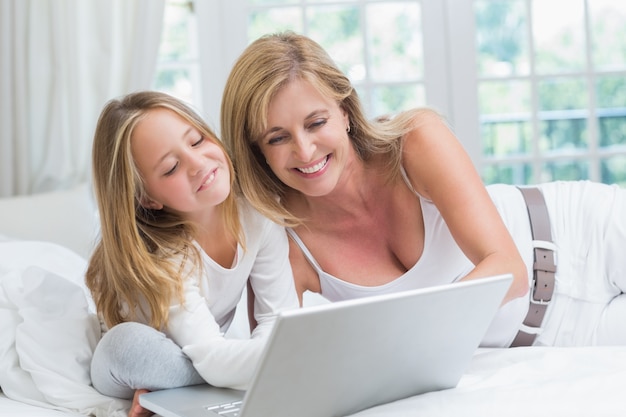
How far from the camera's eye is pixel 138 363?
5.06ft

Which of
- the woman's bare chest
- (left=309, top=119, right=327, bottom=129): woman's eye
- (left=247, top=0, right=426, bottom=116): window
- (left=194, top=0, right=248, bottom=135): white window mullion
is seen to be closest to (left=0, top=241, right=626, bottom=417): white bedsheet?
the woman's bare chest

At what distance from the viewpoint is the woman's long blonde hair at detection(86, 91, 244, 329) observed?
5.56 feet

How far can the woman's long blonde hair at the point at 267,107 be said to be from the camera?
1.78 meters

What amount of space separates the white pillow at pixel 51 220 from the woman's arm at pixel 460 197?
1231mm

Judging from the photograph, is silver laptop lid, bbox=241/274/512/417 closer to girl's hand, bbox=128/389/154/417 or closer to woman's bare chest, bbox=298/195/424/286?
girl's hand, bbox=128/389/154/417

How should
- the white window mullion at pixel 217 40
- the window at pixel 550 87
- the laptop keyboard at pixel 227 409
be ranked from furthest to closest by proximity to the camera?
the window at pixel 550 87 < the white window mullion at pixel 217 40 < the laptop keyboard at pixel 227 409

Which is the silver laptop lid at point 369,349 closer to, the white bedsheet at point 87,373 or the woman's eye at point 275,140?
the white bedsheet at point 87,373

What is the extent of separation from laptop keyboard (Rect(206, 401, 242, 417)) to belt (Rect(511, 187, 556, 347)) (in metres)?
0.80

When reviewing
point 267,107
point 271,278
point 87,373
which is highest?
point 267,107

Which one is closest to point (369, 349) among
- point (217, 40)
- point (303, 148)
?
point (303, 148)

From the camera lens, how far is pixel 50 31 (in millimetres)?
3303

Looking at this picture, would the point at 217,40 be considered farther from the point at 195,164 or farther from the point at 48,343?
the point at 48,343

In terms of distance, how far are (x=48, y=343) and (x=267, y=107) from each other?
0.63 meters

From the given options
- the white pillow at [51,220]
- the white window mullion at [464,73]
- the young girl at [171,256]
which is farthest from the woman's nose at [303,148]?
the white window mullion at [464,73]
